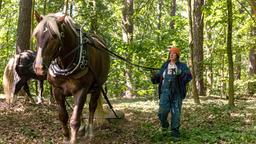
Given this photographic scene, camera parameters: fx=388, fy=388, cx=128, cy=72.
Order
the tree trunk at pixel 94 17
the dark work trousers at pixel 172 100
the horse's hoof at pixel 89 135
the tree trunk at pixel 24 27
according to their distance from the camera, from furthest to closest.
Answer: the tree trunk at pixel 94 17 < the tree trunk at pixel 24 27 < the dark work trousers at pixel 172 100 < the horse's hoof at pixel 89 135

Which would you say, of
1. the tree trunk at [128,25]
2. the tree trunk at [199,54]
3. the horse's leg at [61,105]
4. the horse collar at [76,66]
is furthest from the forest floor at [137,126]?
the tree trunk at [128,25]

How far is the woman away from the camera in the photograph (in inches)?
319

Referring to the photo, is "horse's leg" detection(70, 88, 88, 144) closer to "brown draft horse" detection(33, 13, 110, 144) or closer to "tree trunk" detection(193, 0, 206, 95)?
"brown draft horse" detection(33, 13, 110, 144)

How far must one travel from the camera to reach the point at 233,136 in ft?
26.1

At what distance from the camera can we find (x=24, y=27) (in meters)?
14.5

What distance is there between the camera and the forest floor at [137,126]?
7.91 meters

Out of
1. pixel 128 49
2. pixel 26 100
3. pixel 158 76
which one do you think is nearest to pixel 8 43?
pixel 128 49

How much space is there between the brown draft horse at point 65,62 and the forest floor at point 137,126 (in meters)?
1.41

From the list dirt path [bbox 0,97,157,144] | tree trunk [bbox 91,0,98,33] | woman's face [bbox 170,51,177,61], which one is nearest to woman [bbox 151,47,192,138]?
woman's face [bbox 170,51,177,61]

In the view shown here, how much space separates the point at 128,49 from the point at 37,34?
1191 cm

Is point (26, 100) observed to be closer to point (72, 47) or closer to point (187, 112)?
point (187, 112)

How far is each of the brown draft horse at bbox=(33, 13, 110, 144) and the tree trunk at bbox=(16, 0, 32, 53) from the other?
7.77m

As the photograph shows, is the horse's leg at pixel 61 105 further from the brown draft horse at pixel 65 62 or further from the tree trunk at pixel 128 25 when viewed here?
the tree trunk at pixel 128 25

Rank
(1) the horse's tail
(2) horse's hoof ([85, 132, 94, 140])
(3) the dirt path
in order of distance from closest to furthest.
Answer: (2) horse's hoof ([85, 132, 94, 140]) < (3) the dirt path < (1) the horse's tail
